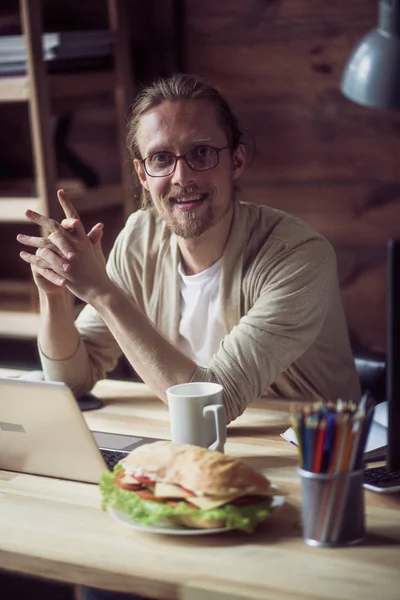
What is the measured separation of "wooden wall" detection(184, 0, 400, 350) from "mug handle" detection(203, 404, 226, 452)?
1618mm

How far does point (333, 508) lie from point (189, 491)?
7.8 inches

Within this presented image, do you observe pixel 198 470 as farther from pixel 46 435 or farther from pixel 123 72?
pixel 123 72

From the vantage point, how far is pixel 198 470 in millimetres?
1182

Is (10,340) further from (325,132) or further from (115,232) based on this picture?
(325,132)

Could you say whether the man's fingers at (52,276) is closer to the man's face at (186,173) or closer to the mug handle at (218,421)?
the man's face at (186,173)

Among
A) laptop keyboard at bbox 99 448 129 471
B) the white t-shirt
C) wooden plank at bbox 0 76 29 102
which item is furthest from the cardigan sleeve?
wooden plank at bbox 0 76 29 102

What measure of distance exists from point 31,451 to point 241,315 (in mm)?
627

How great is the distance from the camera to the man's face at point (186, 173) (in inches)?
73.4

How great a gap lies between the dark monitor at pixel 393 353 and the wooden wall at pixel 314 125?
1.71 metres

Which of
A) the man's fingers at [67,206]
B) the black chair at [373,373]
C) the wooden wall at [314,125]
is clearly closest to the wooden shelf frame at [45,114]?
the wooden wall at [314,125]

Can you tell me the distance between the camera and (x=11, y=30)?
2.75 m

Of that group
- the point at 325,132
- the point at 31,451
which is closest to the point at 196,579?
the point at 31,451

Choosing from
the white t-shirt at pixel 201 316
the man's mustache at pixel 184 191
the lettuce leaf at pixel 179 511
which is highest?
the man's mustache at pixel 184 191

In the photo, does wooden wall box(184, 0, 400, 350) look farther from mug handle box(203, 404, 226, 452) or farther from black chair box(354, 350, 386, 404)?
mug handle box(203, 404, 226, 452)
